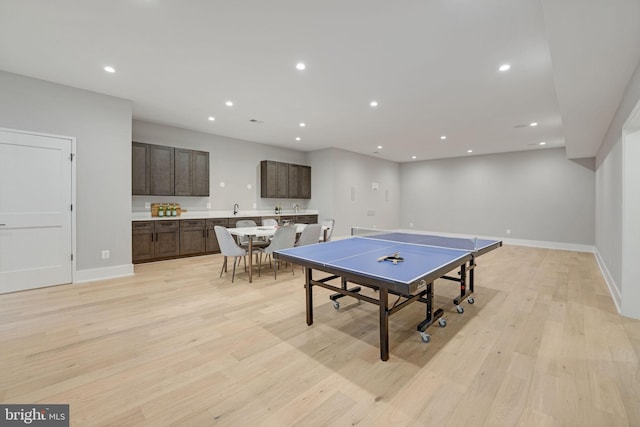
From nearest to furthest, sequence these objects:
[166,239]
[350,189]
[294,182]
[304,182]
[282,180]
Answer: [166,239] → [282,180] → [294,182] → [304,182] → [350,189]

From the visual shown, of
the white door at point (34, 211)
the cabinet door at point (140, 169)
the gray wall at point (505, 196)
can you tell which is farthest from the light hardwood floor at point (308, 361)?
the gray wall at point (505, 196)

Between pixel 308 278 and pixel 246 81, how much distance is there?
291cm

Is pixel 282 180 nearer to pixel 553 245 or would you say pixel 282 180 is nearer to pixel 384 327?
pixel 384 327

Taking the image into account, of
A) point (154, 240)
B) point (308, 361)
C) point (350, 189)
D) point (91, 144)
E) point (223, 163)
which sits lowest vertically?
point (308, 361)

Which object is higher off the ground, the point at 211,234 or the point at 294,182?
the point at 294,182

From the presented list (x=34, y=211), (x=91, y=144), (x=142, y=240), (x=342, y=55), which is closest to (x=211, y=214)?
(x=142, y=240)

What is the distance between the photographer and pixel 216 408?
1630mm

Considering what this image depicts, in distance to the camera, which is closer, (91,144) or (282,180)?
(91,144)

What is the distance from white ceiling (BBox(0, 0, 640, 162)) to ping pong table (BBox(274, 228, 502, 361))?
1924 mm

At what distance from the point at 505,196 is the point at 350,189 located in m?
4.94

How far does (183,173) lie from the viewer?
19.5 feet

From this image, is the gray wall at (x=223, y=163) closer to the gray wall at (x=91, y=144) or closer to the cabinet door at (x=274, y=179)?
the cabinet door at (x=274, y=179)

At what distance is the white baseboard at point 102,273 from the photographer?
410cm

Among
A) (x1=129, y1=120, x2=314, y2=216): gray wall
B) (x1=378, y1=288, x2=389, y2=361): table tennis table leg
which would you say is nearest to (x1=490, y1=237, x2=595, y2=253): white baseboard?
(x1=129, y1=120, x2=314, y2=216): gray wall
